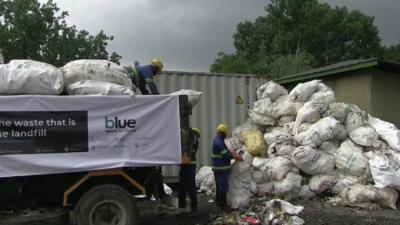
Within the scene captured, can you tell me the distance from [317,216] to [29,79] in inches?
202

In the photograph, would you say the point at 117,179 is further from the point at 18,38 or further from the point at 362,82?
the point at 18,38

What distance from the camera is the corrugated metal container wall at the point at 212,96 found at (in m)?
12.1

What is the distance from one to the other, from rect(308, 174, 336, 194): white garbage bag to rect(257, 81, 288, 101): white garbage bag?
242 centimetres

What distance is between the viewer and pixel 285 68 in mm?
37219

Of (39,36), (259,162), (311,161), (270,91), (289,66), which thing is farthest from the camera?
(289,66)

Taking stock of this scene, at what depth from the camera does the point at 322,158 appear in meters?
10.8

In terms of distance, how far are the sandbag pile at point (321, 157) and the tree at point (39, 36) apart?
19.0 metres

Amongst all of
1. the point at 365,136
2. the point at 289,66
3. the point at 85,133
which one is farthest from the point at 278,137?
the point at 289,66

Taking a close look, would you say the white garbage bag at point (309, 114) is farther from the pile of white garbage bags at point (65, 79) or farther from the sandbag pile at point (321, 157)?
the pile of white garbage bags at point (65, 79)

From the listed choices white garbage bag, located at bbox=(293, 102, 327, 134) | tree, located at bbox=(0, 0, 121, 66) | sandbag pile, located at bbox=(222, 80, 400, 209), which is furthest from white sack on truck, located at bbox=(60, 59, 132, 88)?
tree, located at bbox=(0, 0, 121, 66)

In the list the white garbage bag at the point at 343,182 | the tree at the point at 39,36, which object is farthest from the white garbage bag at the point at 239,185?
the tree at the point at 39,36

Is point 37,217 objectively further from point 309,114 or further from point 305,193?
point 309,114

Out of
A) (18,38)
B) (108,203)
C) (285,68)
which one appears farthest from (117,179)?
(285,68)

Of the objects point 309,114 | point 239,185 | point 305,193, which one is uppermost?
point 309,114
